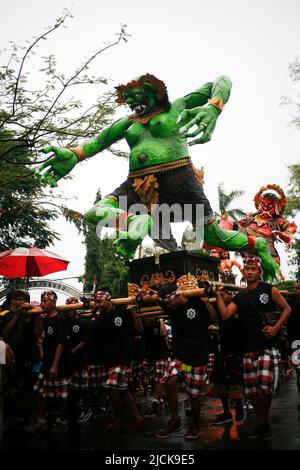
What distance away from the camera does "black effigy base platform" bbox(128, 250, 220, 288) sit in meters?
6.68

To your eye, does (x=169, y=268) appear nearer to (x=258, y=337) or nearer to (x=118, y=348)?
(x=118, y=348)

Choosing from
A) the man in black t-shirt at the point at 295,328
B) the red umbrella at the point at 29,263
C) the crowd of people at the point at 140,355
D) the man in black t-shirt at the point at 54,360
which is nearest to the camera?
the crowd of people at the point at 140,355

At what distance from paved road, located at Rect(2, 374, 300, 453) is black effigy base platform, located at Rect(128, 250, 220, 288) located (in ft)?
5.78

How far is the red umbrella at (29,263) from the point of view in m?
7.80

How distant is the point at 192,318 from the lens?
4.79 meters

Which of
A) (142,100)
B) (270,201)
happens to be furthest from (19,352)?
(270,201)

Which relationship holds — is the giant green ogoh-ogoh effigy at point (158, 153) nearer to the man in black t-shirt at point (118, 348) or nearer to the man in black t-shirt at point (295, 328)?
the man in black t-shirt at point (118, 348)

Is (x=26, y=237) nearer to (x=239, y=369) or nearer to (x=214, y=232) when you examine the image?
(x=214, y=232)

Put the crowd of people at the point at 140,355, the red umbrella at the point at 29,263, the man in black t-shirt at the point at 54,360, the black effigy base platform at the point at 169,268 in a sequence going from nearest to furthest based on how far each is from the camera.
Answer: the crowd of people at the point at 140,355, the man in black t-shirt at the point at 54,360, the black effigy base platform at the point at 169,268, the red umbrella at the point at 29,263

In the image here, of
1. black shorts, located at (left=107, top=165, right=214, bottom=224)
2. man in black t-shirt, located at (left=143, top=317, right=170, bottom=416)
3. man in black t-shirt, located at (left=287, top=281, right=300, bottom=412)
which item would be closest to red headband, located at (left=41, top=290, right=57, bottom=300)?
man in black t-shirt, located at (left=143, top=317, right=170, bottom=416)

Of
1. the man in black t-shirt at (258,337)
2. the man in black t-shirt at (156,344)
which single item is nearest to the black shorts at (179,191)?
the man in black t-shirt at (156,344)

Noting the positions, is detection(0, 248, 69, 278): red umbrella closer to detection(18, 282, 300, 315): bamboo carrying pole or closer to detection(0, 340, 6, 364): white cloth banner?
detection(18, 282, 300, 315): bamboo carrying pole

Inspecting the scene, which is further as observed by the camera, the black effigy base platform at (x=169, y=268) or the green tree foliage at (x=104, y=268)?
the green tree foliage at (x=104, y=268)

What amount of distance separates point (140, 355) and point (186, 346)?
2.41 m
